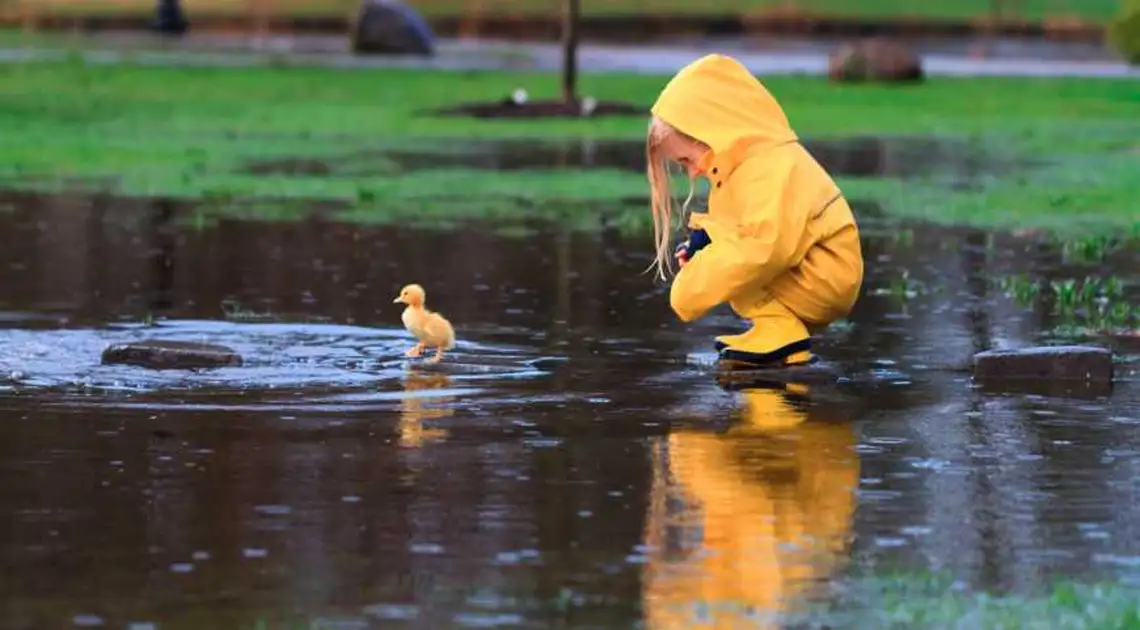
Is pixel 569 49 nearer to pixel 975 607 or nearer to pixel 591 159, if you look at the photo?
pixel 591 159

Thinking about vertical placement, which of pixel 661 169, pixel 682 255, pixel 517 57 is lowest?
pixel 517 57

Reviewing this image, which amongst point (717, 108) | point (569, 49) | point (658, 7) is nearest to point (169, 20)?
point (658, 7)

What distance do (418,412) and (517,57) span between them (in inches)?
1342

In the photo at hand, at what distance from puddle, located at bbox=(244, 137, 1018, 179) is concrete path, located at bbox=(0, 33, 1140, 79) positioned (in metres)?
12.1

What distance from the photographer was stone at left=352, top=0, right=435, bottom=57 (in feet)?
148

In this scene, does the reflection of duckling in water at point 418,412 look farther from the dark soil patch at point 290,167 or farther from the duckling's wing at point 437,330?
the dark soil patch at point 290,167

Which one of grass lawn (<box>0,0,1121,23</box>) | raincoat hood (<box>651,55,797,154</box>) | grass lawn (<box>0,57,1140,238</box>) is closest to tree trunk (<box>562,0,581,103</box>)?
grass lawn (<box>0,57,1140,238</box>)

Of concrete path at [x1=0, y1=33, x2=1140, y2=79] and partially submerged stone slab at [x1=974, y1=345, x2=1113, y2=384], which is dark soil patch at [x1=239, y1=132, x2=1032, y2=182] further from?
concrete path at [x1=0, y1=33, x2=1140, y2=79]

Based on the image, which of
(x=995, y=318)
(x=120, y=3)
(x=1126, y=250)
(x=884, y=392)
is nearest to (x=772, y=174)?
(x=884, y=392)

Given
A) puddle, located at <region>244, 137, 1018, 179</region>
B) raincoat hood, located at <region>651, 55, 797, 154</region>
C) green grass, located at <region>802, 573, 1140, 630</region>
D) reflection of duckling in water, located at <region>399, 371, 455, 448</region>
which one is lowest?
puddle, located at <region>244, 137, 1018, 179</region>

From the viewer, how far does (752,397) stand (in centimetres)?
1105

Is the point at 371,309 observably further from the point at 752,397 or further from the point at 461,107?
the point at 461,107

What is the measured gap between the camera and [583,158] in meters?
25.9

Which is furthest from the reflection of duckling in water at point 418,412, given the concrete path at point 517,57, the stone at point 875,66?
the concrete path at point 517,57
